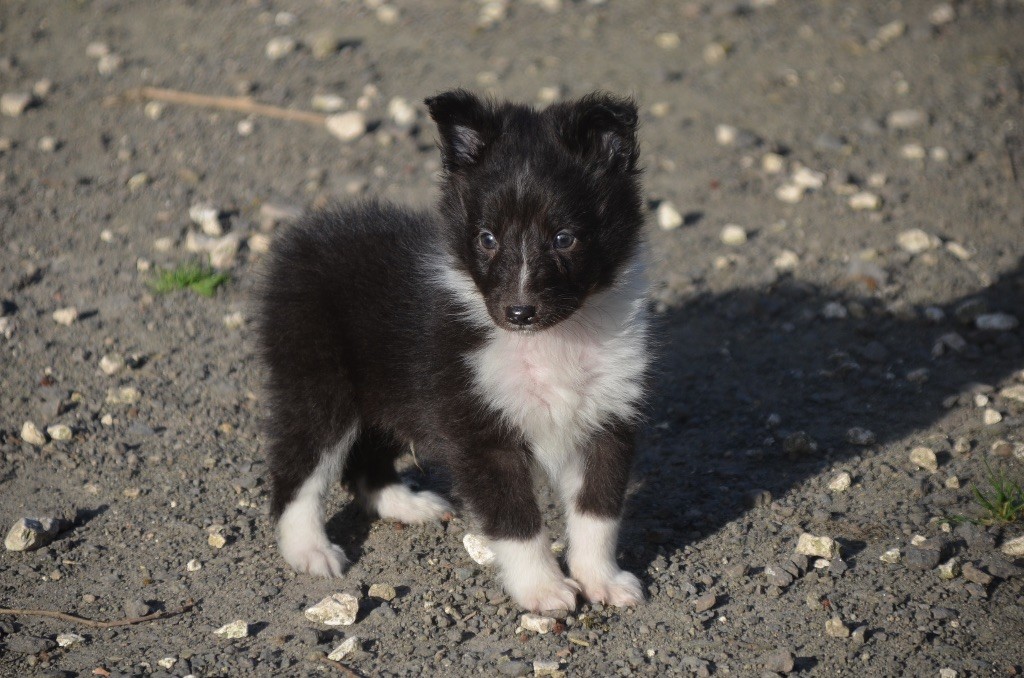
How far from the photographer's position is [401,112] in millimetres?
7742

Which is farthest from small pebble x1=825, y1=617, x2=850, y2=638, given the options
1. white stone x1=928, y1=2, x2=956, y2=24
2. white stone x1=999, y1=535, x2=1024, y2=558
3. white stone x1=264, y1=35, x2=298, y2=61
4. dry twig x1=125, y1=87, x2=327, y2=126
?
white stone x1=928, y1=2, x2=956, y2=24

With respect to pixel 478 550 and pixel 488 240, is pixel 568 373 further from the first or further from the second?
pixel 478 550

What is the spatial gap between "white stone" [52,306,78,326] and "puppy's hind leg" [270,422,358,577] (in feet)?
6.65

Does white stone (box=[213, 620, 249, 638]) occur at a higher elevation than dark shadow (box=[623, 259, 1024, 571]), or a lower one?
higher

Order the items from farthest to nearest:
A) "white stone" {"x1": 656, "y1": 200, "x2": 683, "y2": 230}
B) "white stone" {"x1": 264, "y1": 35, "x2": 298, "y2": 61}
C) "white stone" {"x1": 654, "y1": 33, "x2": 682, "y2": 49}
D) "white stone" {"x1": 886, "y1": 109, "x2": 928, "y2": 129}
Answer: "white stone" {"x1": 654, "y1": 33, "x2": 682, "y2": 49}, "white stone" {"x1": 264, "y1": 35, "x2": 298, "y2": 61}, "white stone" {"x1": 886, "y1": 109, "x2": 928, "y2": 129}, "white stone" {"x1": 656, "y1": 200, "x2": 683, "y2": 230}

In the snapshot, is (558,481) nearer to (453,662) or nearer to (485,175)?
(453,662)

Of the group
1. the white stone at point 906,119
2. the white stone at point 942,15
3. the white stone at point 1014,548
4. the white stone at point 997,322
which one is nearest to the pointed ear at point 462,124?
the white stone at point 1014,548

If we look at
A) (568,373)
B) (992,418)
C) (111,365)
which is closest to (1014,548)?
(992,418)

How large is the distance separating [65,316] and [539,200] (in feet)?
10.6

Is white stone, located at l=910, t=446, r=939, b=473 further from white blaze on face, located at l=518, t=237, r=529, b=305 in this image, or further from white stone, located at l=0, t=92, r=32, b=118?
white stone, located at l=0, t=92, r=32, b=118

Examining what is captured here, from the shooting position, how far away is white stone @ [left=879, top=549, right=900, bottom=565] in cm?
426

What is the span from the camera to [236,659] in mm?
3846

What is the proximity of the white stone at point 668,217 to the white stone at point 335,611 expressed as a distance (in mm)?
3595

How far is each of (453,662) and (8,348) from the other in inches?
126
